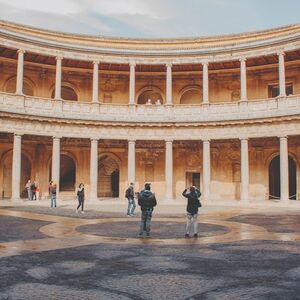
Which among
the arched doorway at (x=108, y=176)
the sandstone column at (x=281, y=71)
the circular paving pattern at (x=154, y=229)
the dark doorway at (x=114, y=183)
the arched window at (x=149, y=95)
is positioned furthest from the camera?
the dark doorway at (x=114, y=183)

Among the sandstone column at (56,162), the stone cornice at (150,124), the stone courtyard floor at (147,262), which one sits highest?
the stone cornice at (150,124)

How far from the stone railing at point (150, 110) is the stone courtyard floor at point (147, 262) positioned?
1465 cm

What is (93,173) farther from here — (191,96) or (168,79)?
(191,96)

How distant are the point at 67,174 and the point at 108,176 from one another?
336 cm

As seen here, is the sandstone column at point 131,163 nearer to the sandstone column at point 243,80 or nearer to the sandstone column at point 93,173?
the sandstone column at point 93,173

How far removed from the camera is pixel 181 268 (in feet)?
28.1

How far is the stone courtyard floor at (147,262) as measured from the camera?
675cm

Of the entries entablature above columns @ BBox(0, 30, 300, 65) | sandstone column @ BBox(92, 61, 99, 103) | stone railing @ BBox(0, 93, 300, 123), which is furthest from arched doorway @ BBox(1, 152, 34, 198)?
entablature above columns @ BBox(0, 30, 300, 65)

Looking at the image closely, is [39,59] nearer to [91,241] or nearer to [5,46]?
[5,46]

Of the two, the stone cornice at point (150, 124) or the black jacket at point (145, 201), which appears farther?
the stone cornice at point (150, 124)

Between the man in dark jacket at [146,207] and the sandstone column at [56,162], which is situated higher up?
the sandstone column at [56,162]

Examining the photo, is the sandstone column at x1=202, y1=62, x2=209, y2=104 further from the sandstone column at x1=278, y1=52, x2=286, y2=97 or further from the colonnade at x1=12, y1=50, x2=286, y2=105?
the sandstone column at x1=278, y1=52, x2=286, y2=97

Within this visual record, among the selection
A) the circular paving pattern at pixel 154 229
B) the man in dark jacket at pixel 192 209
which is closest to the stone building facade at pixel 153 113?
the circular paving pattern at pixel 154 229

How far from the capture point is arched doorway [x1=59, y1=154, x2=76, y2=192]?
35000mm
